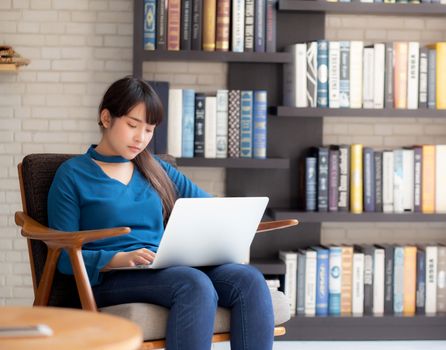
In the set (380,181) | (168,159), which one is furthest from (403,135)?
(168,159)

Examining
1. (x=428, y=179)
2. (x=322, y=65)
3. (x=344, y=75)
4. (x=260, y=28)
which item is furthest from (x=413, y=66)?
(x=260, y=28)

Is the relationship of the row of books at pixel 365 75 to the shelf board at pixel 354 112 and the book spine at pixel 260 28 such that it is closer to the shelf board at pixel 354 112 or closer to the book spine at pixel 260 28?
the shelf board at pixel 354 112

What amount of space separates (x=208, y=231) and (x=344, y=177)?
1645 mm

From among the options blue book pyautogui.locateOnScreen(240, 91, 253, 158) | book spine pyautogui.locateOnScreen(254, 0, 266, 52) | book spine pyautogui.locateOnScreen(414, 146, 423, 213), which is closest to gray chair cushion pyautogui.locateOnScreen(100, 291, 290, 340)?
blue book pyautogui.locateOnScreen(240, 91, 253, 158)

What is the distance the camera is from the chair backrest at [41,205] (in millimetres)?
3008

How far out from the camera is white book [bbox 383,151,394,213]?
4340 mm

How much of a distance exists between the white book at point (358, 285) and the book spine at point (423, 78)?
77cm

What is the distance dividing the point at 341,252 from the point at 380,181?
38 centimetres

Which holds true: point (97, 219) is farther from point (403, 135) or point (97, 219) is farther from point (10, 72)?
point (403, 135)

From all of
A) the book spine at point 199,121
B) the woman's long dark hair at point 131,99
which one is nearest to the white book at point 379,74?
the book spine at point 199,121

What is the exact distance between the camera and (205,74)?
14.7ft

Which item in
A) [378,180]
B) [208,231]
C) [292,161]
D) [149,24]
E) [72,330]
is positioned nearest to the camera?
[72,330]

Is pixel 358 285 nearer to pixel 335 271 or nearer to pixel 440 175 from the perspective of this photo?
pixel 335 271

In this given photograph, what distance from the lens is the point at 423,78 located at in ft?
14.2
